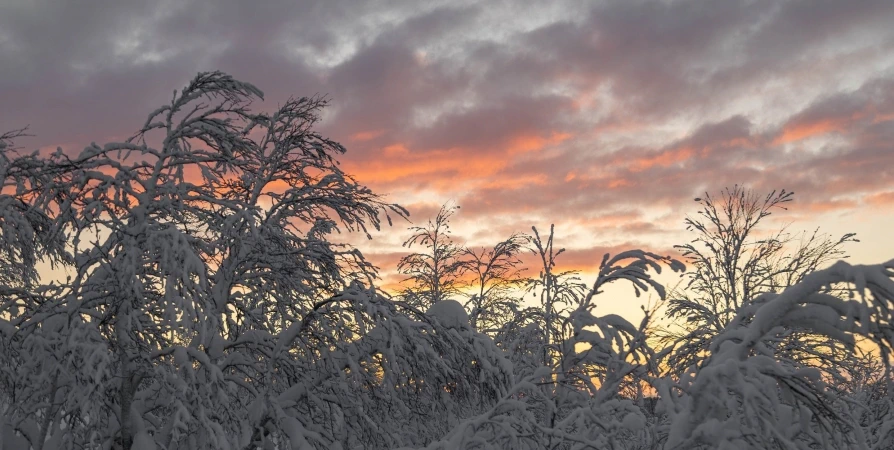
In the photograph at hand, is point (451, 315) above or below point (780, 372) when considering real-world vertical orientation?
above

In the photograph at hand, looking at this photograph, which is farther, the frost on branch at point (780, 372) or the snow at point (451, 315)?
the snow at point (451, 315)

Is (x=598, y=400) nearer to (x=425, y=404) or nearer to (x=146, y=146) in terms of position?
(x=425, y=404)

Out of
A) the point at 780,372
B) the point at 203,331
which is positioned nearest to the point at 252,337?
the point at 203,331

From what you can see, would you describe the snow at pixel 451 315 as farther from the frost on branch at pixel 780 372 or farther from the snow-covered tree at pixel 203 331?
the frost on branch at pixel 780 372

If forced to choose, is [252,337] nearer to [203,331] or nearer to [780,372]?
[203,331]

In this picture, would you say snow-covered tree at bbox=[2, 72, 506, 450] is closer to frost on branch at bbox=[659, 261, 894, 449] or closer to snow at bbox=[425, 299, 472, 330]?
snow at bbox=[425, 299, 472, 330]

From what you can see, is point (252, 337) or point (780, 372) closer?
point (780, 372)

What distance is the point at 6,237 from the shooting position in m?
8.55

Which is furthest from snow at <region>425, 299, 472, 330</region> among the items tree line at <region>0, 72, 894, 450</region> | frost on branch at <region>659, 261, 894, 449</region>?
frost on branch at <region>659, 261, 894, 449</region>

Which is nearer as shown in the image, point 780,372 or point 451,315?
point 780,372

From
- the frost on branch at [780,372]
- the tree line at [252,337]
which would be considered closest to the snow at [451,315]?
the tree line at [252,337]

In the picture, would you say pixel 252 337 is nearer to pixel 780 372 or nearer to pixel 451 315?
pixel 451 315

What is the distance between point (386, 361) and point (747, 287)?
45.2 ft

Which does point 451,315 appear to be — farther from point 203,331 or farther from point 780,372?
point 780,372
